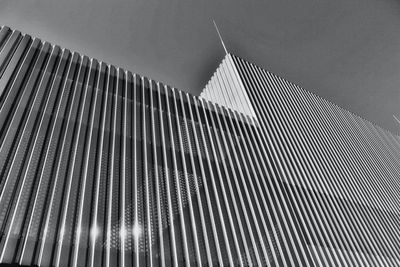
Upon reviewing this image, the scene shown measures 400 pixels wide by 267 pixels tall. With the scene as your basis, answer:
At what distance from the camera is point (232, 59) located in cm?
909

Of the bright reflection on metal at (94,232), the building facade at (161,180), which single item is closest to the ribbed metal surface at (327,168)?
the building facade at (161,180)

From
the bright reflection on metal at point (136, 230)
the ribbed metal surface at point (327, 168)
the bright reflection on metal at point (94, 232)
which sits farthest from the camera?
the ribbed metal surface at point (327, 168)

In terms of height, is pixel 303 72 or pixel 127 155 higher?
pixel 303 72

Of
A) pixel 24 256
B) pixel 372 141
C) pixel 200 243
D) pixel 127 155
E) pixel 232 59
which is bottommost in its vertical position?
pixel 24 256

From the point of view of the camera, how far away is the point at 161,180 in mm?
4320

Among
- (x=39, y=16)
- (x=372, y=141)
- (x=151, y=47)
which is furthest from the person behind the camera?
(x=372, y=141)

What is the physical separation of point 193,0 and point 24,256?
276 inches

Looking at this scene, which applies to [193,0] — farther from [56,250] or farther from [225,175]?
[56,250]

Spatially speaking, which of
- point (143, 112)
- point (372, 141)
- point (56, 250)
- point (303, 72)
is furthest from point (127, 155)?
point (372, 141)

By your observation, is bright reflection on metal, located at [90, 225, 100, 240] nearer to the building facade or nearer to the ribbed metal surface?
the building facade

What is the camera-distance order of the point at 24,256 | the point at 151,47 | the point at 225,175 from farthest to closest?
the point at 151,47
the point at 225,175
the point at 24,256

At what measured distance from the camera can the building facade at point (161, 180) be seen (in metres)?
3.21

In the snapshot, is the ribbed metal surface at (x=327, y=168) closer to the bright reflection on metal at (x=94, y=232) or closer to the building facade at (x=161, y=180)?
the building facade at (x=161, y=180)

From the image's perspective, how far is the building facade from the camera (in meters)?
A: 3.21
